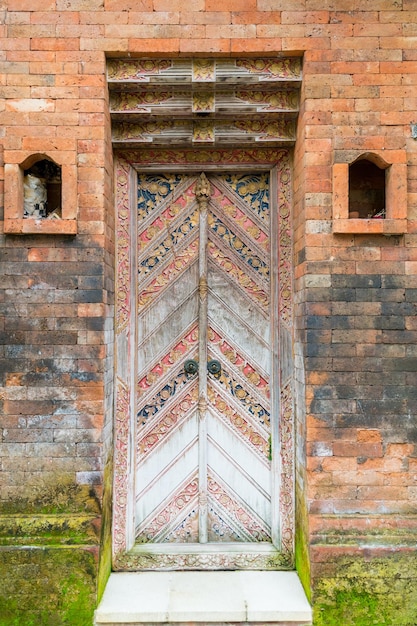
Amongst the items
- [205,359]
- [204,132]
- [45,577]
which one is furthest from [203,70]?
[45,577]

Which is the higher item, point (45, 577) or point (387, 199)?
point (387, 199)

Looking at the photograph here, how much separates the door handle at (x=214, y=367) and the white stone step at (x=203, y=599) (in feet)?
5.09

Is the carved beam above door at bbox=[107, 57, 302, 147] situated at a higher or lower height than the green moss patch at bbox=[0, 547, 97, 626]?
higher

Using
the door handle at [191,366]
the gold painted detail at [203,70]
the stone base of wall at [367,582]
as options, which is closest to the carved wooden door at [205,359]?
the door handle at [191,366]

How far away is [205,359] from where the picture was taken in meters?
3.72

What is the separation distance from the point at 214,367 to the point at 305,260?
116 centimetres

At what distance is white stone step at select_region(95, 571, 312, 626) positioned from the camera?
304cm

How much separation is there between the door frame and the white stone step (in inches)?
4.7

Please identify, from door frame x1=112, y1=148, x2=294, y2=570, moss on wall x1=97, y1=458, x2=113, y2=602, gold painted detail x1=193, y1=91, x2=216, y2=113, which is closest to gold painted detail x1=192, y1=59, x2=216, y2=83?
gold painted detail x1=193, y1=91, x2=216, y2=113

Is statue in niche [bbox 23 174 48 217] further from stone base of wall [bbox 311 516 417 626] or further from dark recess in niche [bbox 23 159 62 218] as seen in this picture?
stone base of wall [bbox 311 516 417 626]

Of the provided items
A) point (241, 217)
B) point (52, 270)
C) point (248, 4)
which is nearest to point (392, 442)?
point (241, 217)

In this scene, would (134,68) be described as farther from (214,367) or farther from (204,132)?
(214,367)

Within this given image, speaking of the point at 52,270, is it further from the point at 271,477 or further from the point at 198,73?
the point at 271,477

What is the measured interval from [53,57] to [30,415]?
2.54 metres
